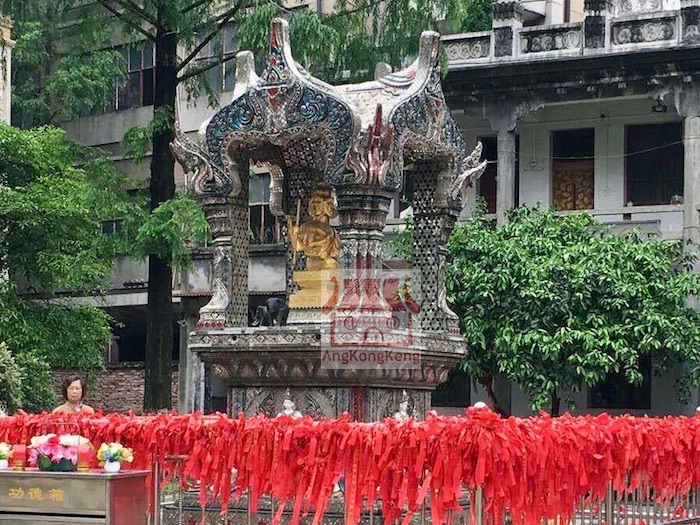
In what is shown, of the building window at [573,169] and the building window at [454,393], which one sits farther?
the building window at [573,169]

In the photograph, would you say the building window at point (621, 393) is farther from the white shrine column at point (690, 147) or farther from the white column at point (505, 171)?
the white column at point (505, 171)

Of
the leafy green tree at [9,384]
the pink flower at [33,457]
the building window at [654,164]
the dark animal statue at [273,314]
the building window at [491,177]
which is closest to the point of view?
the pink flower at [33,457]

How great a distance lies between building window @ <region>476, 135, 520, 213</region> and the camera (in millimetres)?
34031

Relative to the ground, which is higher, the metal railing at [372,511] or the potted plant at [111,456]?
the potted plant at [111,456]

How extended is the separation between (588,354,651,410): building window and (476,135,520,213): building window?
15.7 feet

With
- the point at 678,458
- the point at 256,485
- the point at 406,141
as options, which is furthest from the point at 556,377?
the point at 256,485

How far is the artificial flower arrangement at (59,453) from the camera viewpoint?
39.7 feet

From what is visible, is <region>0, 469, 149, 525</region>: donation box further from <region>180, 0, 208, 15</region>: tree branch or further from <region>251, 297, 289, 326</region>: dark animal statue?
<region>180, 0, 208, 15</region>: tree branch

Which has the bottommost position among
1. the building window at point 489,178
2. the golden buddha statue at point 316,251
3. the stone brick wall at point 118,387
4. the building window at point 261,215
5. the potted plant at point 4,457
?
the stone brick wall at point 118,387

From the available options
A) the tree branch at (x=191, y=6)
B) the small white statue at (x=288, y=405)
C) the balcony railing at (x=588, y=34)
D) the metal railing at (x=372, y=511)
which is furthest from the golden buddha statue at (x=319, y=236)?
the balcony railing at (x=588, y=34)

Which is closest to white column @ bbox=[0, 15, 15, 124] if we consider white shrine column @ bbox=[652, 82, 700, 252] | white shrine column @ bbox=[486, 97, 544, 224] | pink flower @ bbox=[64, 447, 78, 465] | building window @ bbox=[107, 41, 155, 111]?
building window @ bbox=[107, 41, 155, 111]

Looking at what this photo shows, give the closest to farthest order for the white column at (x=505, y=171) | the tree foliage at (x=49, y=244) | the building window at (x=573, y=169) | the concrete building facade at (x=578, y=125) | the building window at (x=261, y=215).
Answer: the tree foliage at (x=49, y=244) < the concrete building facade at (x=578, y=125) < the white column at (x=505, y=171) < the building window at (x=573, y=169) < the building window at (x=261, y=215)

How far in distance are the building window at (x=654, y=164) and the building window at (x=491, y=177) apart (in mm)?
2657

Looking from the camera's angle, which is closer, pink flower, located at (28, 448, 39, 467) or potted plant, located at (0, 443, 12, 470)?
pink flower, located at (28, 448, 39, 467)
